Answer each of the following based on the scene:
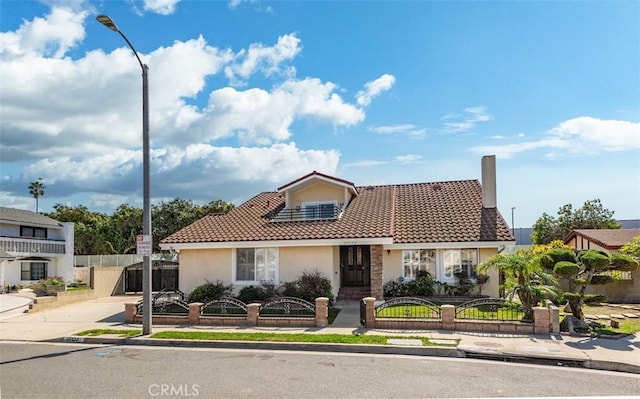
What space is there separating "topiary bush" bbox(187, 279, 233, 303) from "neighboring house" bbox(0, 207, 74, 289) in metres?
21.9

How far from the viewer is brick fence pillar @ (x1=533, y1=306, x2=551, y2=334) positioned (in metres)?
12.9

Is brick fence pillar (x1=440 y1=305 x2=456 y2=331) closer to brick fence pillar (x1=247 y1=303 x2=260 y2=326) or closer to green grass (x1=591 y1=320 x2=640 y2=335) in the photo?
green grass (x1=591 y1=320 x2=640 y2=335)

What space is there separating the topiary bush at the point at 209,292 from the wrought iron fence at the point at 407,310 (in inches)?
280

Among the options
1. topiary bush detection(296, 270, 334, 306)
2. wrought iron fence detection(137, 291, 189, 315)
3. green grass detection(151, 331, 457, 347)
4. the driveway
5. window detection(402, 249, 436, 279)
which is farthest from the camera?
window detection(402, 249, 436, 279)

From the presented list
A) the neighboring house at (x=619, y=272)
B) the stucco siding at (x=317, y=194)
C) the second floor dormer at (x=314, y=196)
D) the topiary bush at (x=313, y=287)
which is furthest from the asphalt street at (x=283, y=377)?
the stucco siding at (x=317, y=194)

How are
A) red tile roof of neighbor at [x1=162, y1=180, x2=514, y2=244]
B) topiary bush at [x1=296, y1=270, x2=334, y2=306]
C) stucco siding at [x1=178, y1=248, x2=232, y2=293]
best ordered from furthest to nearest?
stucco siding at [x1=178, y1=248, x2=232, y2=293]
red tile roof of neighbor at [x1=162, y1=180, x2=514, y2=244]
topiary bush at [x1=296, y1=270, x2=334, y2=306]

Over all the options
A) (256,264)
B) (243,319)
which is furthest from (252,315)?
(256,264)

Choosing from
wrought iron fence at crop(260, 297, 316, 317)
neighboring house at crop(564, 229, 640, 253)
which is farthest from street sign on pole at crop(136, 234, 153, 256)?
neighboring house at crop(564, 229, 640, 253)

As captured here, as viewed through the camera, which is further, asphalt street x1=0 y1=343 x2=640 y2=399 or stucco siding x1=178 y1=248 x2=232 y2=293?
stucco siding x1=178 y1=248 x2=232 y2=293

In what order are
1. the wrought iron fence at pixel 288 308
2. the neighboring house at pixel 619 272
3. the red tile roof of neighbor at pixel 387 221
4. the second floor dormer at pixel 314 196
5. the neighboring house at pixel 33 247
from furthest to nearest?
1. the neighboring house at pixel 33 247
2. the second floor dormer at pixel 314 196
3. the neighboring house at pixel 619 272
4. the red tile roof of neighbor at pixel 387 221
5. the wrought iron fence at pixel 288 308

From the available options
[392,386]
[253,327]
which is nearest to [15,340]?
[253,327]

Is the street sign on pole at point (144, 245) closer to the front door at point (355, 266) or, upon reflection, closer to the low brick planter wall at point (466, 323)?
the low brick planter wall at point (466, 323)

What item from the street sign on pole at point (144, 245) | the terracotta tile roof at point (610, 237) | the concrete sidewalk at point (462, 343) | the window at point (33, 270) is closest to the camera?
the concrete sidewalk at point (462, 343)

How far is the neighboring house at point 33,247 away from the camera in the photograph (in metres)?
37.1
